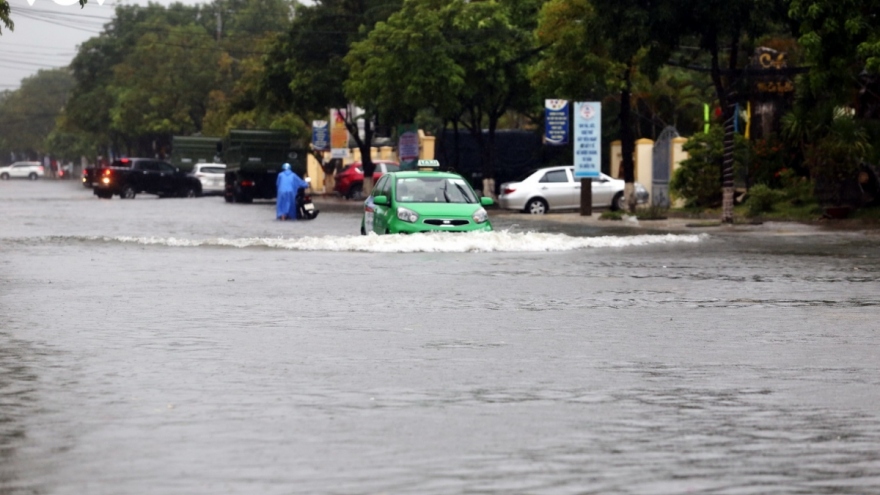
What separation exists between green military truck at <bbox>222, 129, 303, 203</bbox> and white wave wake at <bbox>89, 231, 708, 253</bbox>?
97.9ft

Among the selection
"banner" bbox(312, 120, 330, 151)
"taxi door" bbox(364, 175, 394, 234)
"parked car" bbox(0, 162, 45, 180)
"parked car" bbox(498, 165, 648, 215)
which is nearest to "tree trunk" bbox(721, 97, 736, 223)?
"parked car" bbox(498, 165, 648, 215)

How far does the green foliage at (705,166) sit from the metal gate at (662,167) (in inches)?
94.5

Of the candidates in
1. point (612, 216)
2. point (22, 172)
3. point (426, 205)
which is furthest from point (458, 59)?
point (22, 172)

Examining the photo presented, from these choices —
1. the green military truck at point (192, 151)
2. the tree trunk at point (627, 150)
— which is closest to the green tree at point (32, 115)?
the green military truck at point (192, 151)

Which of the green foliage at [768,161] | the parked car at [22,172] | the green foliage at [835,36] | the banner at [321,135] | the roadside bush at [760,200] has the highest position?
the green foliage at [835,36]

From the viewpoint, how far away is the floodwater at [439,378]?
6.97m

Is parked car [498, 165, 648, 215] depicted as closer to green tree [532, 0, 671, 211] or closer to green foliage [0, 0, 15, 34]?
green tree [532, 0, 671, 211]

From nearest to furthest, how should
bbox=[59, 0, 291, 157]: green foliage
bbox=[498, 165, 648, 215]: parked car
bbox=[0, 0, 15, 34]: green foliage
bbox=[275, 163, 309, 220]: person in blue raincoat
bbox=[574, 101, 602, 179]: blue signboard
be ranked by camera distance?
bbox=[0, 0, 15, 34]: green foliage < bbox=[275, 163, 309, 220]: person in blue raincoat < bbox=[574, 101, 602, 179]: blue signboard < bbox=[498, 165, 648, 215]: parked car < bbox=[59, 0, 291, 157]: green foliage

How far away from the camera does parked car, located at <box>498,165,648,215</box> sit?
44.8 metres

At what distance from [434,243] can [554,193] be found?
68.9 feet

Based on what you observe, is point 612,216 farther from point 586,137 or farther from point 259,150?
point 259,150

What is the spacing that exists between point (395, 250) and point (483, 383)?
47.8 feet

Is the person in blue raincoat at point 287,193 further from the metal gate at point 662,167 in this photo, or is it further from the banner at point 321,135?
the banner at point 321,135

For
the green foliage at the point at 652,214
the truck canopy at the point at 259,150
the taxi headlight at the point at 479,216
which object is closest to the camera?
the taxi headlight at the point at 479,216
